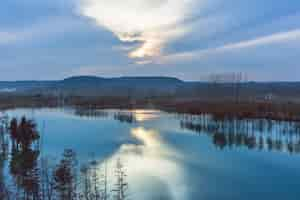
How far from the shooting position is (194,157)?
48.2ft

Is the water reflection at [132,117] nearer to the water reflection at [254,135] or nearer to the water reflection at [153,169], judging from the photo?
the water reflection at [254,135]

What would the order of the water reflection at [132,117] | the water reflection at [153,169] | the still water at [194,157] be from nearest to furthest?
the water reflection at [153,169]
the still water at [194,157]
the water reflection at [132,117]

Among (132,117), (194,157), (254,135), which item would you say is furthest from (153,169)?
(132,117)

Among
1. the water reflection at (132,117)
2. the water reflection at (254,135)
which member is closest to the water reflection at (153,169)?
the water reflection at (254,135)

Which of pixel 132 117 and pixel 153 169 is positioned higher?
pixel 132 117

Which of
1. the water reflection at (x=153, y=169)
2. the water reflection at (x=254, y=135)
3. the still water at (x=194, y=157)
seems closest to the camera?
the water reflection at (x=153, y=169)

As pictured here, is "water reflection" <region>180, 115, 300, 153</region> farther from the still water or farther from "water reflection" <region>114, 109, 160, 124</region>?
"water reflection" <region>114, 109, 160, 124</region>

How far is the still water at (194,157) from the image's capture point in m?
10.0

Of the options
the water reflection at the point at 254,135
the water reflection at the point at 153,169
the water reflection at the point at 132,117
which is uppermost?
the water reflection at the point at 132,117

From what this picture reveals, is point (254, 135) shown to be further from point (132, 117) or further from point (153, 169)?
point (132, 117)

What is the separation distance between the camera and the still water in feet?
32.9

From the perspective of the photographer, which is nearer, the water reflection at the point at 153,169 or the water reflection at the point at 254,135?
the water reflection at the point at 153,169

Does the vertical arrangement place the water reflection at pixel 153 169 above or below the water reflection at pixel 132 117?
below

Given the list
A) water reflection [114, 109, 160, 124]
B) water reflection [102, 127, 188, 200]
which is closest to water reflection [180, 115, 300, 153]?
water reflection [102, 127, 188, 200]
